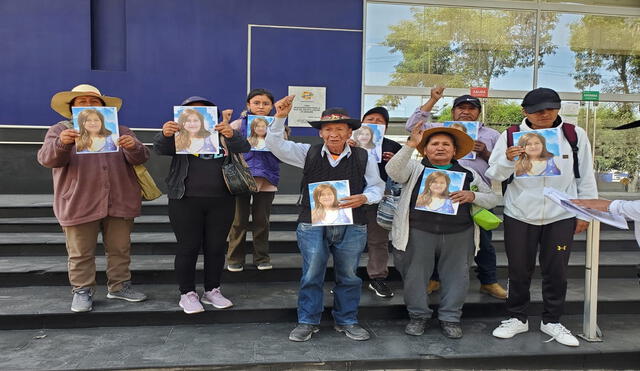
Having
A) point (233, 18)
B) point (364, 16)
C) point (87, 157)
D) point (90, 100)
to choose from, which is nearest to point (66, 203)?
point (87, 157)

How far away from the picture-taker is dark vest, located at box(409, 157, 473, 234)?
3475mm

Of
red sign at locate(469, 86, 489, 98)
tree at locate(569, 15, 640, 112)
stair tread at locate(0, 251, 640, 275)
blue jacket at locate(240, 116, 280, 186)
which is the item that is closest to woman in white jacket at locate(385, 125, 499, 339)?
stair tread at locate(0, 251, 640, 275)

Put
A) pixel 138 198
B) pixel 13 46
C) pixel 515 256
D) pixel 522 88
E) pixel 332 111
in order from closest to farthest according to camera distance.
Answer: pixel 332 111 < pixel 515 256 < pixel 138 198 < pixel 13 46 < pixel 522 88

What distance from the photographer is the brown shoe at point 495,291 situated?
13.8 feet

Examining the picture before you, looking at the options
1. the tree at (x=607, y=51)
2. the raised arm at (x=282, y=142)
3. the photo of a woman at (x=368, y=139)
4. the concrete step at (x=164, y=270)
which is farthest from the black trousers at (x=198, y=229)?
the tree at (x=607, y=51)

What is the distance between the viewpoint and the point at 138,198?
3.97m

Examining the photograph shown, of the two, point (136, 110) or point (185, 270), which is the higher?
point (136, 110)

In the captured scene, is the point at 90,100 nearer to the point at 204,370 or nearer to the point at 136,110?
the point at 204,370

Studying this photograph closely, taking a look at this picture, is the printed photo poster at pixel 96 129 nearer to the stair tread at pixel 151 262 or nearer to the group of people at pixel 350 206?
the group of people at pixel 350 206

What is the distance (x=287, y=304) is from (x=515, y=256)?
200 cm

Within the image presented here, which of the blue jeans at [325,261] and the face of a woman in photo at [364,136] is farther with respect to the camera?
the face of a woman in photo at [364,136]

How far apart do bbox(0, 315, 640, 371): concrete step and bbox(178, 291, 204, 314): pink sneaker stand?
Answer: 160 millimetres

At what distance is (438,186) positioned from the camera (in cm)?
341

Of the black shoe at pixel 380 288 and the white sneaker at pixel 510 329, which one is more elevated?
the black shoe at pixel 380 288
